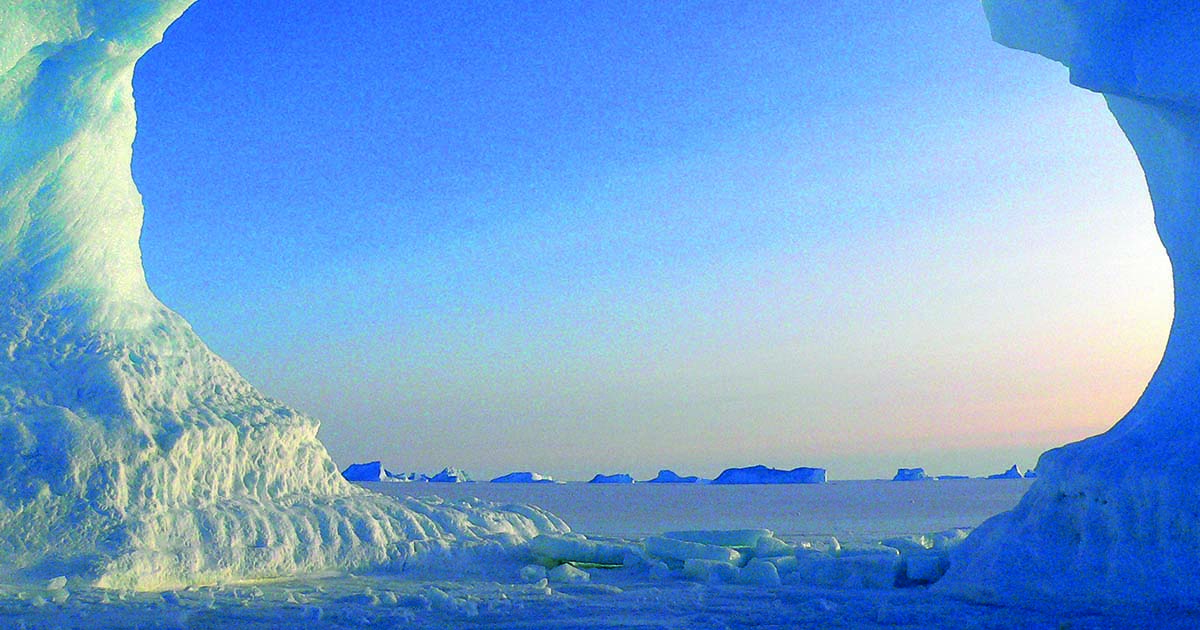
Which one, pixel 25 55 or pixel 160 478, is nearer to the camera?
pixel 160 478

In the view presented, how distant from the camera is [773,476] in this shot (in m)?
81.9

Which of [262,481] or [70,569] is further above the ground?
[262,481]

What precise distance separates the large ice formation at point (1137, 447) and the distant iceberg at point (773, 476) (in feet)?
240

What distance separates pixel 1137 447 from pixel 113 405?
9241 mm

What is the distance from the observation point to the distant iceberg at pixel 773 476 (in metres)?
81.0

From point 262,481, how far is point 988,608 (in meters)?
7.24

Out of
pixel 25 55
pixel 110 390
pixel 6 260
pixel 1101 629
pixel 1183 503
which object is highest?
pixel 25 55

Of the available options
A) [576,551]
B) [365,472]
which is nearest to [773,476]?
[365,472]

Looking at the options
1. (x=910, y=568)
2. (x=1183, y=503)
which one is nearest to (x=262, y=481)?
(x=910, y=568)

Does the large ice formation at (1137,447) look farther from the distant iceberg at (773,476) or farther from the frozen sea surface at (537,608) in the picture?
the distant iceberg at (773,476)

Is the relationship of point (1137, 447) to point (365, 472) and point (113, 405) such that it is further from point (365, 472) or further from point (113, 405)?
point (365, 472)

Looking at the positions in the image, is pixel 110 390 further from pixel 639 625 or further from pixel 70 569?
pixel 639 625

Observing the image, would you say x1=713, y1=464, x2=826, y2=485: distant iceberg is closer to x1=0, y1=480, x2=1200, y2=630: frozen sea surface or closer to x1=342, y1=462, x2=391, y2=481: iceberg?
x1=342, y1=462, x2=391, y2=481: iceberg

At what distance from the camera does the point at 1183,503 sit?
7520mm
